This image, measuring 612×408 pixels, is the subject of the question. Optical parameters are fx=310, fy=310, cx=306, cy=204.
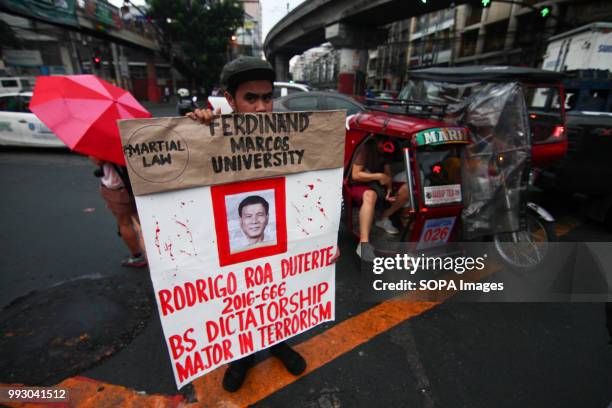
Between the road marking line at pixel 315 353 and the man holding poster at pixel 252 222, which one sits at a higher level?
the man holding poster at pixel 252 222

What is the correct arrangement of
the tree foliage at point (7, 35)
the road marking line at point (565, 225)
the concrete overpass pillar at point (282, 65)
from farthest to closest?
1. the concrete overpass pillar at point (282, 65)
2. the tree foliage at point (7, 35)
3. the road marking line at point (565, 225)

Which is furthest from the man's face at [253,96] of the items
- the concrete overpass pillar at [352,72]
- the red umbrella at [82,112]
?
the concrete overpass pillar at [352,72]

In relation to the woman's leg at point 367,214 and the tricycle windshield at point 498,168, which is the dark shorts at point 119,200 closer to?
the woman's leg at point 367,214

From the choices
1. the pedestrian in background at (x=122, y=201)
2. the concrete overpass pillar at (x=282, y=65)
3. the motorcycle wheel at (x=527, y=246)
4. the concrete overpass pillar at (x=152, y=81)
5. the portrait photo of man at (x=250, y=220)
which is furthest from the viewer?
the concrete overpass pillar at (x=282, y=65)

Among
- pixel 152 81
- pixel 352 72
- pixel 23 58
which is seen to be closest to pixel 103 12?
pixel 152 81

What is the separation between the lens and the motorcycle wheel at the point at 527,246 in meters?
3.17

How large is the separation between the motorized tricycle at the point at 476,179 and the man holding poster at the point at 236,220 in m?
1.51

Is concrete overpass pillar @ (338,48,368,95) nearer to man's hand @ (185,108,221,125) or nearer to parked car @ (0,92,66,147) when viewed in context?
parked car @ (0,92,66,147)

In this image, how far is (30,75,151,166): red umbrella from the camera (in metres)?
2.21

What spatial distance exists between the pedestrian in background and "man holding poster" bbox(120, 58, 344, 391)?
1706 mm

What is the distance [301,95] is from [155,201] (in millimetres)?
7162

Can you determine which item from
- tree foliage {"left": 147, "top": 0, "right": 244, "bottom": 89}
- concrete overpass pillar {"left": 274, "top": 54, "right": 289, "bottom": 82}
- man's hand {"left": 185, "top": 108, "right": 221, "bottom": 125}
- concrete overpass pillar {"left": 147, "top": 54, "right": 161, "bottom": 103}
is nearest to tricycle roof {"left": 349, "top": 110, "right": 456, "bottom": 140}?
man's hand {"left": 185, "top": 108, "right": 221, "bottom": 125}

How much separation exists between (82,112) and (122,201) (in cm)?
96

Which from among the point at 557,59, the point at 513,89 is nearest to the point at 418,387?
the point at 513,89
